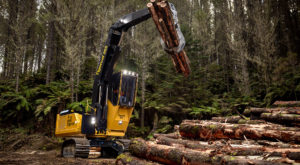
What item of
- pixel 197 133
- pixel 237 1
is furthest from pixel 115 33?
pixel 237 1

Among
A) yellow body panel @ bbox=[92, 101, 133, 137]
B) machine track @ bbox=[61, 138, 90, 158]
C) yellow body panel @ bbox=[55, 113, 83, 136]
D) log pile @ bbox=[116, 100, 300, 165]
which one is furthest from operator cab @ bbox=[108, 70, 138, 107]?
log pile @ bbox=[116, 100, 300, 165]

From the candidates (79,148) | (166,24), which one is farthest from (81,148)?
(166,24)

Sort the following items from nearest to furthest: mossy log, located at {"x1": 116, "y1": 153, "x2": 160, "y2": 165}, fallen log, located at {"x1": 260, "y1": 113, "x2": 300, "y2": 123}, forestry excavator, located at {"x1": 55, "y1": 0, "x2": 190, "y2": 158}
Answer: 1. mossy log, located at {"x1": 116, "y1": 153, "x2": 160, "y2": 165}
2. fallen log, located at {"x1": 260, "y1": 113, "x2": 300, "y2": 123}
3. forestry excavator, located at {"x1": 55, "y1": 0, "x2": 190, "y2": 158}

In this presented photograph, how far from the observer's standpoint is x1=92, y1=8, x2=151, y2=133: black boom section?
23.0 ft

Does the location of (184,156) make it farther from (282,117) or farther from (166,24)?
(282,117)

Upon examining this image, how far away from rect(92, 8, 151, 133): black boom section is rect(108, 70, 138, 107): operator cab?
34cm

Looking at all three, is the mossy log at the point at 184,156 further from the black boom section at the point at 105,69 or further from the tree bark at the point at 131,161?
the black boom section at the point at 105,69

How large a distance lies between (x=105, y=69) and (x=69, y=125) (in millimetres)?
2469

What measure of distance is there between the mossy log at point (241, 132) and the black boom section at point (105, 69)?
10.6ft

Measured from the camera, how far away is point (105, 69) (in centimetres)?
727

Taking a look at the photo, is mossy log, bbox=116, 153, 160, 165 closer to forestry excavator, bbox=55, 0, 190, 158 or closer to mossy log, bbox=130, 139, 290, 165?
mossy log, bbox=130, 139, 290, 165

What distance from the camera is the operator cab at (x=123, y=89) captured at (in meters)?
6.80

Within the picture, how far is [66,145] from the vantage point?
7648 millimetres

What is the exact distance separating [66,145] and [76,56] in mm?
6158
